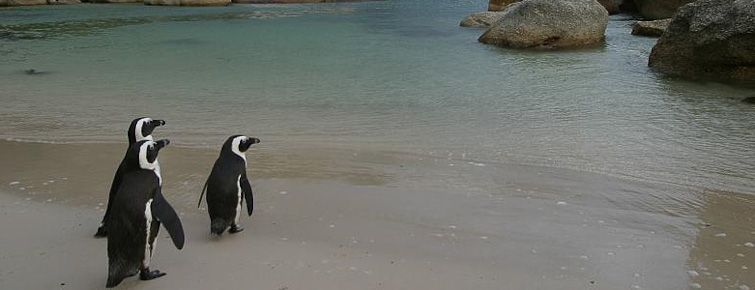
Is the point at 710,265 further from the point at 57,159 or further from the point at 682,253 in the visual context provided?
the point at 57,159

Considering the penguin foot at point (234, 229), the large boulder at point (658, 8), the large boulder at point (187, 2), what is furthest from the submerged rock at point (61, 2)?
the penguin foot at point (234, 229)

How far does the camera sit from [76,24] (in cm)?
1655

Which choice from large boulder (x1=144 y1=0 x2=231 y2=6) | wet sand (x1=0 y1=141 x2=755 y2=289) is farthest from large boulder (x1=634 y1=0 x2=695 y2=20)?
large boulder (x1=144 y1=0 x2=231 y2=6)

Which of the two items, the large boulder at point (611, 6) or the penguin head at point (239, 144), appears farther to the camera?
the large boulder at point (611, 6)

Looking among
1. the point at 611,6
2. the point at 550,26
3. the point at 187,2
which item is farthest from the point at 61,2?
the point at 550,26

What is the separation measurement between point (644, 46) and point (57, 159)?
950 centimetres

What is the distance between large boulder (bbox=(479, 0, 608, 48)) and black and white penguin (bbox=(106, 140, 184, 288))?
9294 mm

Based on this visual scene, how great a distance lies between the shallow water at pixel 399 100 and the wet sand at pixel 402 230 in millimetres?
370

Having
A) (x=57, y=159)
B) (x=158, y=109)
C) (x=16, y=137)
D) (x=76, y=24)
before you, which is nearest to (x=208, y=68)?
(x=158, y=109)

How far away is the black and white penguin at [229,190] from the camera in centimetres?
333

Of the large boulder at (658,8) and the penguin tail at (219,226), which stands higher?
the large boulder at (658,8)

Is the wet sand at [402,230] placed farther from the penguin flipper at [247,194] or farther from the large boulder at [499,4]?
the large boulder at [499,4]

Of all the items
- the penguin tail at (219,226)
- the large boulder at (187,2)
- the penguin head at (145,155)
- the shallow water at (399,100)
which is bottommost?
the large boulder at (187,2)

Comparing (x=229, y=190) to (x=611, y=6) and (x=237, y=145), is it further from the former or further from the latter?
(x=611, y=6)
